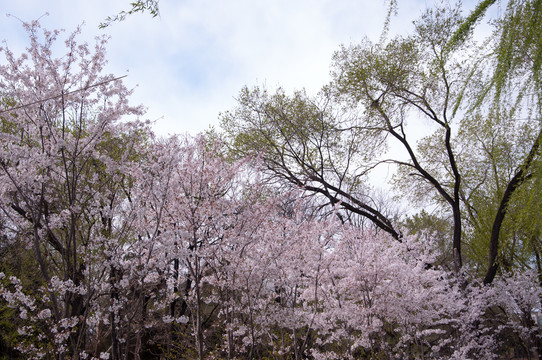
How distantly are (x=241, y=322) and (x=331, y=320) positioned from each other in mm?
1645

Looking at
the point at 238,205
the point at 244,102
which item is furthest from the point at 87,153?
the point at 244,102

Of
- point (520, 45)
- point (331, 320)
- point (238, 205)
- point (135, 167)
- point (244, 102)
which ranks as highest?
point (244, 102)

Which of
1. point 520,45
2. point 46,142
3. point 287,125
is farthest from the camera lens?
point 287,125

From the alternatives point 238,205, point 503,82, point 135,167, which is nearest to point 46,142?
point 135,167

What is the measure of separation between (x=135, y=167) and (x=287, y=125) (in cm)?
760

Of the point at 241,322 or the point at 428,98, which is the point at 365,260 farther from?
the point at 428,98

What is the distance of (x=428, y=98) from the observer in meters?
11.2

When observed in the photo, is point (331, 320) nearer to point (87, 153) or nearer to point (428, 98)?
point (87, 153)

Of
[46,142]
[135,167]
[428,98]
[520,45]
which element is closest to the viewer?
[520,45]

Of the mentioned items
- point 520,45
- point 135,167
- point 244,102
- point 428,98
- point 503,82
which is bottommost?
point 503,82

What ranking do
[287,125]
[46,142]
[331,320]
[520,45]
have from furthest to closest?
[287,125]
[331,320]
[46,142]
[520,45]

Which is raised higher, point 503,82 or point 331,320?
point 503,82

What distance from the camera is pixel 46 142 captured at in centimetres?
493

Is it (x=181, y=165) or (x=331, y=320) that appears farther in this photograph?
(x=331, y=320)
